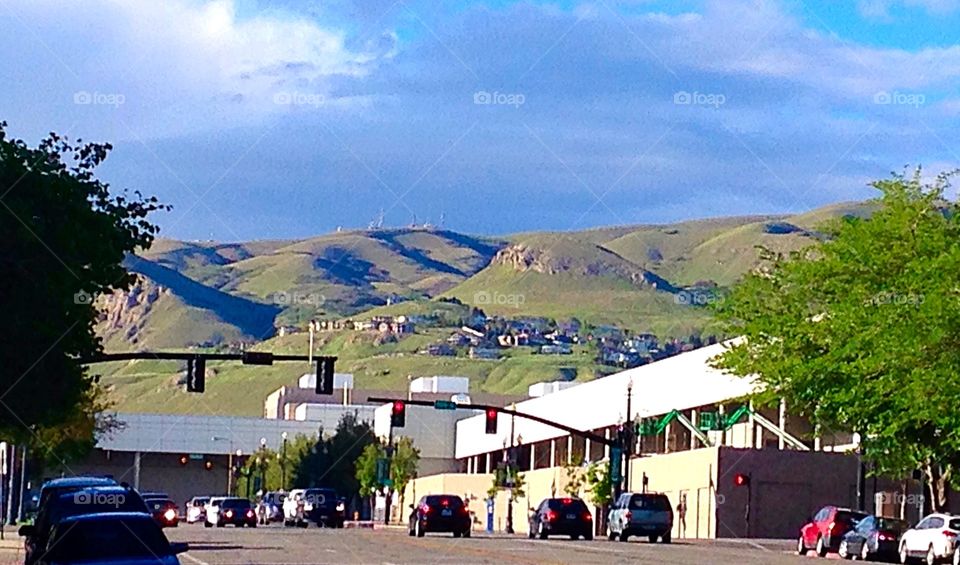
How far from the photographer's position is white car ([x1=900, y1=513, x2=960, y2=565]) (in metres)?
50.3

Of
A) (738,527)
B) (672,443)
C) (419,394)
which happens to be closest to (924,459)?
(738,527)

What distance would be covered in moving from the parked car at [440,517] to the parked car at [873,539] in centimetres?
1310

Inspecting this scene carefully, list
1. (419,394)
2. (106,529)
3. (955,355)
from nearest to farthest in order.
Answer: (106,529) < (955,355) < (419,394)

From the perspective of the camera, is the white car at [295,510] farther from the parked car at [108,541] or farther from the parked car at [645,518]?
the parked car at [108,541]

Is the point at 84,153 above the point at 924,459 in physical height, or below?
above

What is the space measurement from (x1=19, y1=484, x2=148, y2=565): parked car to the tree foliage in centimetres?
544

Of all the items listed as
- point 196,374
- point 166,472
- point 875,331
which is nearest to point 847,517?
point 875,331

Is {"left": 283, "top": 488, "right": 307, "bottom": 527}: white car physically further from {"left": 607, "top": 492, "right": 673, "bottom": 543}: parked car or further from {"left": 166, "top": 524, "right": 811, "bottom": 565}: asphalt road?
{"left": 166, "top": 524, "right": 811, "bottom": 565}: asphalt road

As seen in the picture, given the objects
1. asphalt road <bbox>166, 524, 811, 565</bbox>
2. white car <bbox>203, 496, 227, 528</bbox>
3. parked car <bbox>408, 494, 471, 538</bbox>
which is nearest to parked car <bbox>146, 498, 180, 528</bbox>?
parked car <bbox>408, 494, 471, 538</bbox>

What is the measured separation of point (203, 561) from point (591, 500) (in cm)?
6010

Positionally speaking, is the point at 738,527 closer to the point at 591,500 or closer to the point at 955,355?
the point at 591,500

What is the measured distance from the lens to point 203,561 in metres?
36.4

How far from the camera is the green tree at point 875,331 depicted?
167 feet

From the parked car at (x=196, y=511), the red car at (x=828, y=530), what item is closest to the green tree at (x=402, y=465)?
the parked car at (x=196, y=511)
